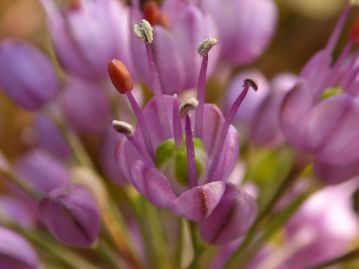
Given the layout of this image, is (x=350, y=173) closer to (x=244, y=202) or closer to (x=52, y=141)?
(x=244, y=202)

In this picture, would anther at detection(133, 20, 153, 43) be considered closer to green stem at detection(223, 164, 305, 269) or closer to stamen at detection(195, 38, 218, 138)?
stamen at detection(195, 38, 218, 138)

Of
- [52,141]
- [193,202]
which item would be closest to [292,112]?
[193,202]

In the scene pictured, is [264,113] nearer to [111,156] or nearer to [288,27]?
[111,156]

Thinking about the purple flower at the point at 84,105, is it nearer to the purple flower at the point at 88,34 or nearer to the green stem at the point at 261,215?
the purple flower at the point at 88,34

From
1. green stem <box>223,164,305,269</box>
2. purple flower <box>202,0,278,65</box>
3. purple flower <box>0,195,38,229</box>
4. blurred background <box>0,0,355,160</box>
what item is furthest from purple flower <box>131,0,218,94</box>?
blurred background <box>0,0,355,160</box>

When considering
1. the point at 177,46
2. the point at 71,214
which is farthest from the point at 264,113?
the point at 71,214

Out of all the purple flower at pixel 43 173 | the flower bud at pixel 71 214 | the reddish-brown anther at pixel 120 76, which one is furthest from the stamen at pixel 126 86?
the purple flower at pixel 43 173

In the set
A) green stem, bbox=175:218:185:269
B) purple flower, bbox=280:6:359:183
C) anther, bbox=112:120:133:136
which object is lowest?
green stem, bbox=175:218:185:269
